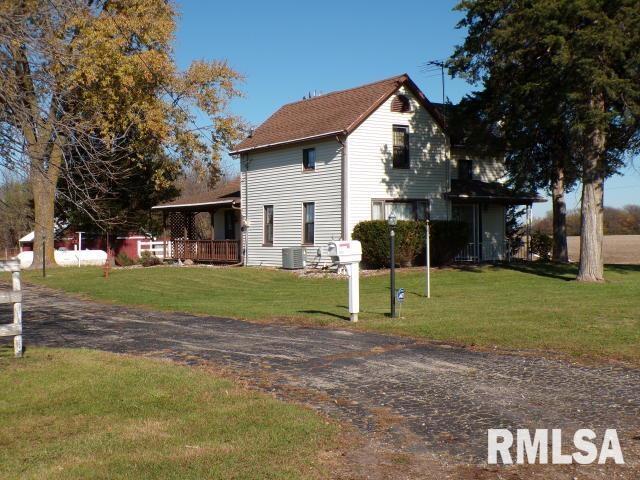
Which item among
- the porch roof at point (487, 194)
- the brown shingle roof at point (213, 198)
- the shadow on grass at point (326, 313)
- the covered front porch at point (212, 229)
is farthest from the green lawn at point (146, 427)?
the brown shingle roof at point (213, 198)

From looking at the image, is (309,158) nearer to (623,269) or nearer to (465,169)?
(465,169)

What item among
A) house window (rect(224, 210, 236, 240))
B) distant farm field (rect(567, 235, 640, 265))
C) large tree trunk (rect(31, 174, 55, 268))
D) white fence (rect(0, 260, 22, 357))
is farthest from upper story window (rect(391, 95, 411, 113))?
white fence (rect(0, 260, 22, 357))

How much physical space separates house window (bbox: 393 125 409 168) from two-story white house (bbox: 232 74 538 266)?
0.14ft

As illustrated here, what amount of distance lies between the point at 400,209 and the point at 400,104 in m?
4.32

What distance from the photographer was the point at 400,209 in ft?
97.1

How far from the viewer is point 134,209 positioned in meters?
41.6

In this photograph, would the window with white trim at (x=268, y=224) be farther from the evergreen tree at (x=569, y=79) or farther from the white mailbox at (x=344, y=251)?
the white mailbox at (x=344, y=251)

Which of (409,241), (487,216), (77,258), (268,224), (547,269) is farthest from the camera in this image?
(77,258)

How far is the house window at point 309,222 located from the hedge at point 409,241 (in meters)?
2.54

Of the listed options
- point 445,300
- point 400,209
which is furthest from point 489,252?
point 445,300

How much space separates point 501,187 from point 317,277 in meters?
11.4

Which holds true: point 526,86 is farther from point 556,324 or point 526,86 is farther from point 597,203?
point 556,324

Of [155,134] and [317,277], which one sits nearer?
[317,277]

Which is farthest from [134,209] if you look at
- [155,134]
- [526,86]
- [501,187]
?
[526,86]
